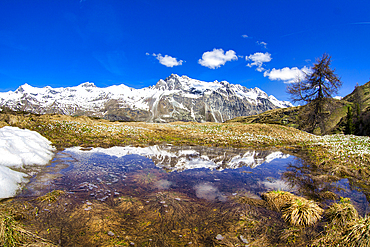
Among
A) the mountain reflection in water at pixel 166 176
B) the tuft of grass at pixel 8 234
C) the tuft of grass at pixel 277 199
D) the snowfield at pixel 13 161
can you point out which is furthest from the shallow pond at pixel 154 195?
the tuft of grass at pixel 8 234

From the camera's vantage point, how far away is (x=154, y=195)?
6.25 metres

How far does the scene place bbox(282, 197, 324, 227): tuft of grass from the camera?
15.6 feet

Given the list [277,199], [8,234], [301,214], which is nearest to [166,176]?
[277,199]

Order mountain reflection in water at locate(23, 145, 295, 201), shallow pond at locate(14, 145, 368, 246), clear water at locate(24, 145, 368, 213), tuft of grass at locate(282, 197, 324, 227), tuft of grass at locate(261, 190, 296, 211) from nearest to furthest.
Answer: shallow pond at locate(14, 145, 368, 246)
tuft of grass at locate(282, 197, 324, 227)
tuft of grass at locate(261, 190, 296, 211)
clear water at locate(24, 145, 368, 213)
mountain reflection in water at locate(23, 145, 295, 201)

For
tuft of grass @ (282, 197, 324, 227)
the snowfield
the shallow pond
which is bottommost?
tuft of grass @ (282, 197, 324, 227)

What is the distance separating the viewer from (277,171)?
10.1 metres

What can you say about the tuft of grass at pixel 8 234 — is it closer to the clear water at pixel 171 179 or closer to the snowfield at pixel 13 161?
the clear water at pixel 171 179

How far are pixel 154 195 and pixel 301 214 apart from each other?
4772 mm

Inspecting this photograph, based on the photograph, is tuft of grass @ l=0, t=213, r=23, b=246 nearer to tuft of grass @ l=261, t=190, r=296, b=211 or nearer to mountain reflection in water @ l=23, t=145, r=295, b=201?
mountain reflection in water @ l=23, t=145, r=295, b=201

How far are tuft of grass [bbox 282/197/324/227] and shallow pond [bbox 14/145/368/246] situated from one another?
22.6 inches

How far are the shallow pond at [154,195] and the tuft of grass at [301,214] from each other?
0.57 metres

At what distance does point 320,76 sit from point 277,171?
90.3ft

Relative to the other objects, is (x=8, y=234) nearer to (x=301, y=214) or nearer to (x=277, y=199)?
(x=301, y=214)

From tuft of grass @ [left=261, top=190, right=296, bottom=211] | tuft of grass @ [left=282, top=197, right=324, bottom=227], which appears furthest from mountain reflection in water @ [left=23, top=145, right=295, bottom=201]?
tuft of grass @ [left=282, top=197, right=324, bottom=227]
